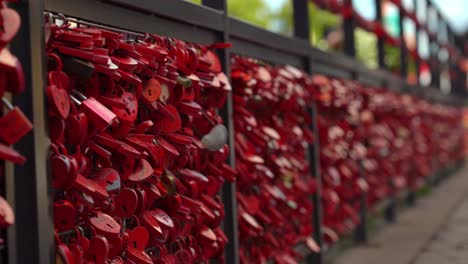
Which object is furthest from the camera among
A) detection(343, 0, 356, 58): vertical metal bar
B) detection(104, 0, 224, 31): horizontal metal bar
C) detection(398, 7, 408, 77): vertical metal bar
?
detection(398, 7, 408, 77): vertical metal bar

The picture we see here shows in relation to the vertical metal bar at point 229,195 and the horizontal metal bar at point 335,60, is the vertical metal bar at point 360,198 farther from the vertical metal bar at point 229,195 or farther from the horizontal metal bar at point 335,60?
the vertical metal bar at point 229,195

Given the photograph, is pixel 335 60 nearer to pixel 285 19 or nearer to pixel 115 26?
pixel 115 26

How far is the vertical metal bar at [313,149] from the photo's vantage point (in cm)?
575

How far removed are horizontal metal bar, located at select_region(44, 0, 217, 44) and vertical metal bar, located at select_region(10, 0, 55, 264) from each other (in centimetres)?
20

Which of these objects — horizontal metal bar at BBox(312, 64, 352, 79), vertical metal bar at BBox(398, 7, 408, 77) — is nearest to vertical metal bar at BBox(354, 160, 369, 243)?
horizontal metal bar at BBox(312, 64, 352, 79)

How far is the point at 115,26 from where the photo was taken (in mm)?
3016

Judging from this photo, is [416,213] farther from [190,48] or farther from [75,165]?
[75,165]

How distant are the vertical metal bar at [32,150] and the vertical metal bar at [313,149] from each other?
3.46 m

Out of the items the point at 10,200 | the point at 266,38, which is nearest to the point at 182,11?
the point at 266,38

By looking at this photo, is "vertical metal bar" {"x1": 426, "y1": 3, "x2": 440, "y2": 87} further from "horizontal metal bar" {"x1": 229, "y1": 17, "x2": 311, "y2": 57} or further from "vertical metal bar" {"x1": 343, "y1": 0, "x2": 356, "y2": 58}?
"horizontal metal bar" {"x1": 229, "y1": 17, "x2": 311, "y2": 57}

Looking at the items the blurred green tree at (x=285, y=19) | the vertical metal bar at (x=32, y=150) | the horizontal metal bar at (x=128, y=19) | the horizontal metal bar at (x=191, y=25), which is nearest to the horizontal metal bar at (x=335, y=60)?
the horizontal metal bar at (x=191, y=25)

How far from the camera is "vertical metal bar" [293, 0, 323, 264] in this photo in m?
5.75

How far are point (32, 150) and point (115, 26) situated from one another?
0.78 meters

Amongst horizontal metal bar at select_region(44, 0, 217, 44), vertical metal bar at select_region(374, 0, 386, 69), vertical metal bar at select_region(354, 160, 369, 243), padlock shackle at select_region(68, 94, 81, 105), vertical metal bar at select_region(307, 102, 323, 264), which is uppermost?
horizontal metal bar at select_region(44, 0, 217, 44)
